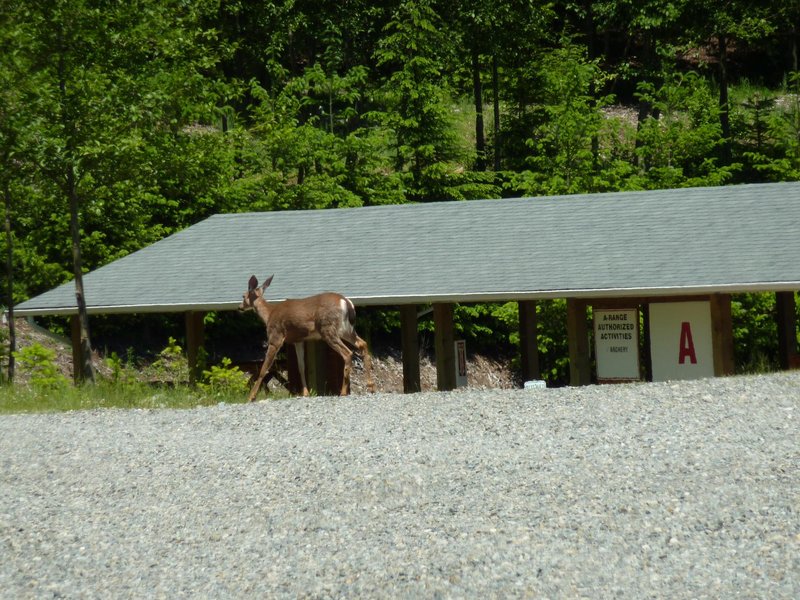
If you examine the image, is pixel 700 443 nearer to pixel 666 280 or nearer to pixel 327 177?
pixel 666 280

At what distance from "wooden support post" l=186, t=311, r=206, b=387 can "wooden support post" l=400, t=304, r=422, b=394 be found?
3710 millimetres

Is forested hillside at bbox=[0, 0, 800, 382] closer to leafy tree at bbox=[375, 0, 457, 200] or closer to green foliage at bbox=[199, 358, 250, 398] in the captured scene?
leafy tree at bbox=[375, 0, 457, 200]

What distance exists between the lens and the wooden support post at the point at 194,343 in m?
21.3

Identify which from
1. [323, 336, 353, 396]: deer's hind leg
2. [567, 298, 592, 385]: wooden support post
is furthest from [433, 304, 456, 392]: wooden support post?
[323, 336, 353, 396]: deer's hind leg

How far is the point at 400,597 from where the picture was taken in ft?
26.7

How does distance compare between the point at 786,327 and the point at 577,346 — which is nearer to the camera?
the point at 577,346

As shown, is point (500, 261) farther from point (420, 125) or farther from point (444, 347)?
point (420, 125)

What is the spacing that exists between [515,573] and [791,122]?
1171 inches

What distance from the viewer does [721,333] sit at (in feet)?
65.2

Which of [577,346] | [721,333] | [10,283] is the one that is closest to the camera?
[721,333]

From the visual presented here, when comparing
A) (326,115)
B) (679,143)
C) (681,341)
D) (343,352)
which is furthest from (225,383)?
(326,115)

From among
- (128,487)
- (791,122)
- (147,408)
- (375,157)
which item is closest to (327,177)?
(375,157)

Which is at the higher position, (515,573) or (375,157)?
(375,157)

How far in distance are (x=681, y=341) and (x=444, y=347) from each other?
4.18m
